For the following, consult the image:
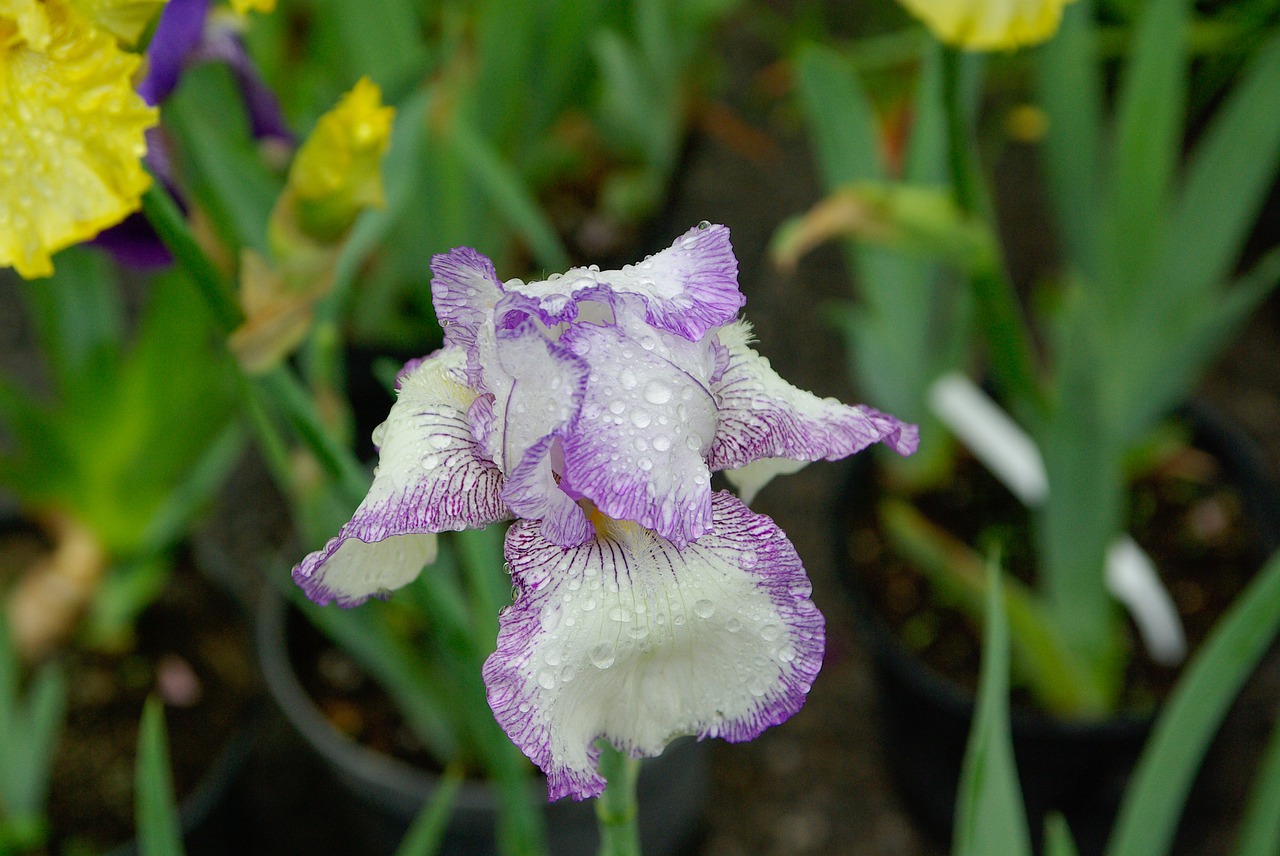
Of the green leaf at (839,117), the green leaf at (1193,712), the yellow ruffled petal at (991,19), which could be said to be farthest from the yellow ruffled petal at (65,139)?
the green leaf at (839,117)

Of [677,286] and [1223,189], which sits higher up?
[677,286]

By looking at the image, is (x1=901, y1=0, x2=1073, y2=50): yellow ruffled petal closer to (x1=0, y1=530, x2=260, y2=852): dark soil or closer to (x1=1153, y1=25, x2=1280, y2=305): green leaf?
(x1=1153, y1=25, x2=1280, y2=305): green leaf

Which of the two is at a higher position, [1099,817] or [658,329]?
[658,329]

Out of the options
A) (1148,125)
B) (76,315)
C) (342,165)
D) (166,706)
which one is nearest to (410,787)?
(166,706)

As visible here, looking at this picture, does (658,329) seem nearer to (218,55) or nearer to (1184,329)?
(218,55)

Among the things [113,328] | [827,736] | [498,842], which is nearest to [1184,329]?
[827,736]

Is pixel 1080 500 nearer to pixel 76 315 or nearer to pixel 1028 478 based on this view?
pixel 1028 478
